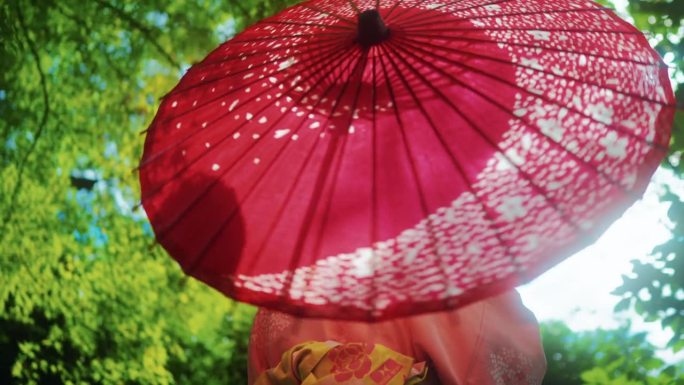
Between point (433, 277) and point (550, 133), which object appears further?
point (550, 133)

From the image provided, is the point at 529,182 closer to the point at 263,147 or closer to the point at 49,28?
the point at 263,147

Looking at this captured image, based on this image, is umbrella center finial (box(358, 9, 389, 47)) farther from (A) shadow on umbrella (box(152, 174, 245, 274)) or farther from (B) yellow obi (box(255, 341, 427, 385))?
(B) yellow obi (box(255, 341, 427, 385))

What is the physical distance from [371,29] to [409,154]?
269mm

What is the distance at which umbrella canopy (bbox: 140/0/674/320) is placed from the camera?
1.18m

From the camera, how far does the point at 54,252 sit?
5.01m

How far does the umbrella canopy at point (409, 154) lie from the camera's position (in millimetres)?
1178

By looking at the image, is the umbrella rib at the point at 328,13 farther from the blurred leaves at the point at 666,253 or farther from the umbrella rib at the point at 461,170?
the blurred leaves at the point at 666,253

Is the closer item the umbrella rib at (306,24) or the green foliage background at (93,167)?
the umbrella rib at (306,24)

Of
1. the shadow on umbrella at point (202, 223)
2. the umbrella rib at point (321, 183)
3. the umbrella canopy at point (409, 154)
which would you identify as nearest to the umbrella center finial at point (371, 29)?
the umbrella canopy at point (409, 154)

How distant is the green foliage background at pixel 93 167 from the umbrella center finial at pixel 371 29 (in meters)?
3.21

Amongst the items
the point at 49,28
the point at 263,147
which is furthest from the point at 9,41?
the point at 263,147

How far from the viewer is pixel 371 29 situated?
1.20 metres

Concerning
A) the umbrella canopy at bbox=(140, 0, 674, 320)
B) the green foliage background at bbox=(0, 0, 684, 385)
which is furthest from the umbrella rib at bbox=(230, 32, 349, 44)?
the green foliage background at bbox=(0, 0, 684, 385)

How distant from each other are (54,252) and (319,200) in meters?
4.38
